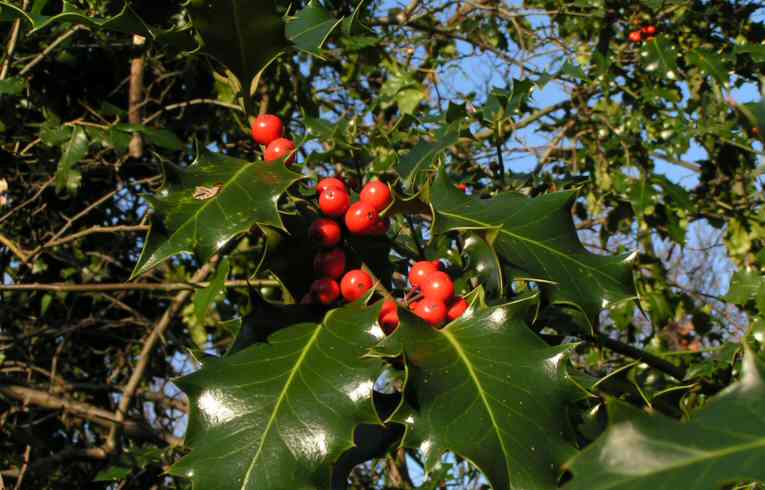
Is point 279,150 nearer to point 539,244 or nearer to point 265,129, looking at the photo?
point 265,129

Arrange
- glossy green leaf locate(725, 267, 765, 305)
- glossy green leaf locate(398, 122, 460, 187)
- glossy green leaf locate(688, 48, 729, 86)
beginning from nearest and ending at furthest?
glossy green leaf locate(398, 122, 460, 187) < glossy green leaf locate(725, 267, 765, 305) < glossy green leaf locate(688, 48, 729, 86)

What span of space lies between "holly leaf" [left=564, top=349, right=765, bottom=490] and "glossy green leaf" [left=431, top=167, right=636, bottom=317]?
45cm

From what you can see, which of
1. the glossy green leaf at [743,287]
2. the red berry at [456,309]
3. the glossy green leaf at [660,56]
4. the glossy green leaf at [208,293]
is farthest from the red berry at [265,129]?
the glossy green leaf at [660,56]

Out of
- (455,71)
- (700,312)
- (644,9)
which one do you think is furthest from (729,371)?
A: (455,71)

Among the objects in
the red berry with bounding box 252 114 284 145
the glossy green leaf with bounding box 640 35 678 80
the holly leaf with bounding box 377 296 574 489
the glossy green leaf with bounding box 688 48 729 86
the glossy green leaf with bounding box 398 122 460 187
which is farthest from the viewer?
the glossy green leaf with bounding box 640 35 678 80

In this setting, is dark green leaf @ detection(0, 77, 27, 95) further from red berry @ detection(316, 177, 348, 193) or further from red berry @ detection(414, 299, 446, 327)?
red berry @ detection(414, 299, 446, 327)

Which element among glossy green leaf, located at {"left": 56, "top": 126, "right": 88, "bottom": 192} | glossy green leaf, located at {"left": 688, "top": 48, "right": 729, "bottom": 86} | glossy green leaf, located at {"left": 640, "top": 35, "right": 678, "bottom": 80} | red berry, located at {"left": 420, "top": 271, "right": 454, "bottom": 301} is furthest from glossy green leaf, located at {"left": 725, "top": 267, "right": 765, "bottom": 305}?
glossy green leaf, located at {"left": 56, "top": 126, "right": 88, "bottom": 192}

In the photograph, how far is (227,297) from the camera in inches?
118

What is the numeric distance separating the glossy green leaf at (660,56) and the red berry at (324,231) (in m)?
2.22

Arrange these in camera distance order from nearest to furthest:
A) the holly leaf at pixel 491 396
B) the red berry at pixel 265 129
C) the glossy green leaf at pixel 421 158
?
the holly leaf at pixel 491 396, the red berry at pixel 265 129, the glossy green leaf at pixel 421 158

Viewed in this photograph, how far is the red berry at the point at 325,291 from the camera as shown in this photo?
2.89 feet

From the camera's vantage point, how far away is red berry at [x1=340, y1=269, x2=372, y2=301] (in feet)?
2.87

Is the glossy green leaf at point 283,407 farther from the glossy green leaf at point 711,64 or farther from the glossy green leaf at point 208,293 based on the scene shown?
the glossy green leaf at point 711,64

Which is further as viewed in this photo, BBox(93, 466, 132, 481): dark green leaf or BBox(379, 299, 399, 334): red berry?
BBox(93, 466, 132, 481): dark green leaf
